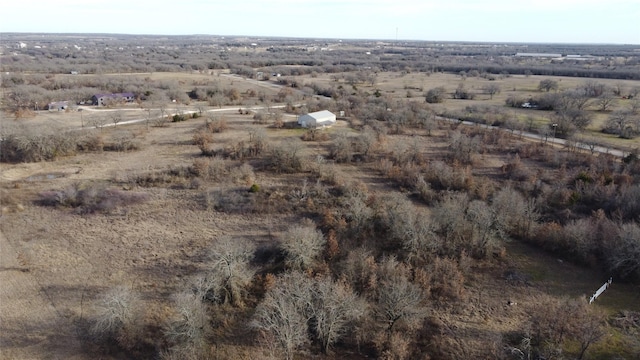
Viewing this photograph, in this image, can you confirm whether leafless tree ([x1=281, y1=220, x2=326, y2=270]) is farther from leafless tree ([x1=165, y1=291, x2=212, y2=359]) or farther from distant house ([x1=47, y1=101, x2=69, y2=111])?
distant house ([x1=47, y1=101, x2=69, y2=111])

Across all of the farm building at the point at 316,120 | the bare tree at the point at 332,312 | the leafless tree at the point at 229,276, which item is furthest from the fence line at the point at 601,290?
the farm building at the point at 316,120

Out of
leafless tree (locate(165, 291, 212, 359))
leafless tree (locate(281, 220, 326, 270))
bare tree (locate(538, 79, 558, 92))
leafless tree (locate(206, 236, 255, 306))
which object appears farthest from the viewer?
bare tree (locate(538, 79, 558, 92))

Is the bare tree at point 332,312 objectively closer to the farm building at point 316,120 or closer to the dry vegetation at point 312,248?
the dry vegetation at point 312,248

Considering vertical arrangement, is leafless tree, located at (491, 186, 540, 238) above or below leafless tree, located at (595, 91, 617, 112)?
below

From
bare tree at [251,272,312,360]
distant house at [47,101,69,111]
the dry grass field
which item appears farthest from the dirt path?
distant house at [47,101,69,111]

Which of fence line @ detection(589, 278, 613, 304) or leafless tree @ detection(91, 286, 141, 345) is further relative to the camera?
fence line @ detection(589, 278, 613, 304)

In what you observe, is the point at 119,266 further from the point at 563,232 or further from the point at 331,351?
the point at 563,232

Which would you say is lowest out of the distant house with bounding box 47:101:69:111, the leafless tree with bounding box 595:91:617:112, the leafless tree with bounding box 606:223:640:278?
the leafless tree with bounding box 606:223:640:278

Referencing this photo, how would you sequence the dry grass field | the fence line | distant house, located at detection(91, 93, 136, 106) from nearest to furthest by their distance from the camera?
1. the dry grass field
2. the fence line
3. distant house, located at detection(91, 93, 136, 106)
